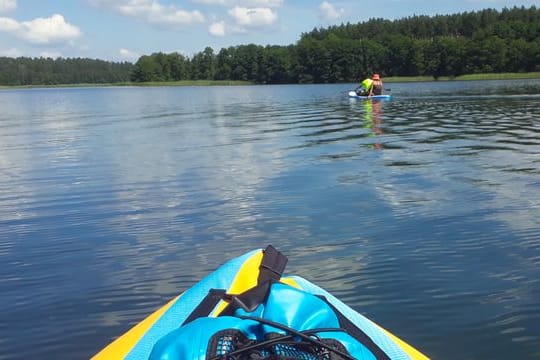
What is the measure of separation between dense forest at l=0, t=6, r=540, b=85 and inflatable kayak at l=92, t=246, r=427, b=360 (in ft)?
379

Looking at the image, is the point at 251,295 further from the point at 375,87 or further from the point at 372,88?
the point at 375,87

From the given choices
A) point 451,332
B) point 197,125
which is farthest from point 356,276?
point 197,125

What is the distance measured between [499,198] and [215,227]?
4.78 metres

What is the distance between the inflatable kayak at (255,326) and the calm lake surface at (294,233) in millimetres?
1339

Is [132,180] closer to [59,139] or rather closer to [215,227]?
[215,227]

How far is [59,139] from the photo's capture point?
71.6ft

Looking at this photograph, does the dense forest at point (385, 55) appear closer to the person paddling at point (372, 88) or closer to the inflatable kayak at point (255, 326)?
the person paddling at point (372, 88)

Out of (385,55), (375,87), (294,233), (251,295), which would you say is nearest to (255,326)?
(251,295)

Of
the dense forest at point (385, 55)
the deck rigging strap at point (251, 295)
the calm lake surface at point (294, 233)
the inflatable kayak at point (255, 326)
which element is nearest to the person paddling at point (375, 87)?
the calm lake surface at point (294, 233)

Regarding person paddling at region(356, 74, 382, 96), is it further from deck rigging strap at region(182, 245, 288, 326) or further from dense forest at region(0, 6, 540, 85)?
dense forest at region(0, 6, 540, 85)

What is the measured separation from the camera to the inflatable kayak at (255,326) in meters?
2.94

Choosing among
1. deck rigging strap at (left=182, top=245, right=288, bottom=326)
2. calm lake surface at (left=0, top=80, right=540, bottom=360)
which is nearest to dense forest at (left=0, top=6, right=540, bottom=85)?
calm lake surface at (left=0, top=80, right=540, bottom=360)

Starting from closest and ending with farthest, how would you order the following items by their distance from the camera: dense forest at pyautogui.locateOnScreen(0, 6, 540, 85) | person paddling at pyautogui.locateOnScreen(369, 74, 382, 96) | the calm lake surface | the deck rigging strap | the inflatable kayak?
the inflatable kayak < the deck rigging strap < the calm lake surface < person paddling at pyautogui.locateOnScreen(369, 74, 382, 96) < dense forest at pyautogui.locateOnScreen(0, 6, 540, 85)

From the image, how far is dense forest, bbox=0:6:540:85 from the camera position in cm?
11362
